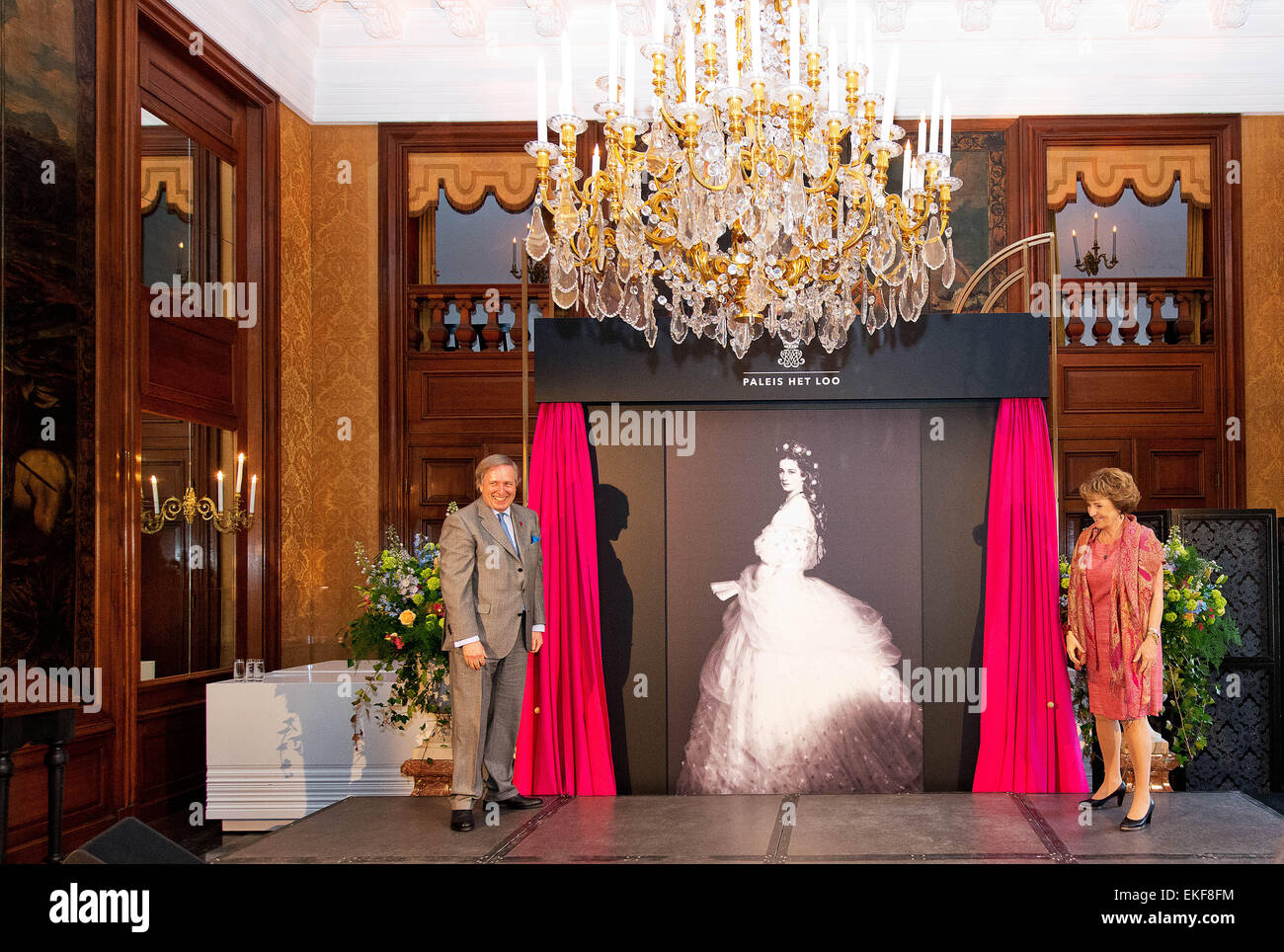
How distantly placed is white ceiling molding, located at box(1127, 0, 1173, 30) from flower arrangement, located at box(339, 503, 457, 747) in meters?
5.91

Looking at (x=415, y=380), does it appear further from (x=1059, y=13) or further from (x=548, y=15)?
(x=1059, y=13)

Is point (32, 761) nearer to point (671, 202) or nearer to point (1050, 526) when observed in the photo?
point (671, 202)

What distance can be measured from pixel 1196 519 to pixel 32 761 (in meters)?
6.18

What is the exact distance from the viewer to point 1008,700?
5.11m

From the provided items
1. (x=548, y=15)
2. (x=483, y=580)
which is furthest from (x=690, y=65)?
(x=548, y=15)

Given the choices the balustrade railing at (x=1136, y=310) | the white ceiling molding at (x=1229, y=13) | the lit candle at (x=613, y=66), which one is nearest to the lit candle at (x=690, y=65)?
the lit candle at (x=613, y=66)

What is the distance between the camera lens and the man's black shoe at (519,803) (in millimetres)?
4789

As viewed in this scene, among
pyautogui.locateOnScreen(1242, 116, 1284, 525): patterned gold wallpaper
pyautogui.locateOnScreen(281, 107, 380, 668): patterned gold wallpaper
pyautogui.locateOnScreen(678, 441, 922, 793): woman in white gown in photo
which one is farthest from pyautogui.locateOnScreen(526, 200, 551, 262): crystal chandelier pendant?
pyautogui.locateOnScreen(1242, 116, 1284, 525): patterned gold wallpaper

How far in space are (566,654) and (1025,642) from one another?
7.36ft

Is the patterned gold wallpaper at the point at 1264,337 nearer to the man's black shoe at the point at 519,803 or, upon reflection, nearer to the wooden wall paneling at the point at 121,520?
the man's black shoe at the point at 519,803

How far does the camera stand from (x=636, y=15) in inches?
289

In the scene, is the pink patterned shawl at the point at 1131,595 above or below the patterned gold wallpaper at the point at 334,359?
below

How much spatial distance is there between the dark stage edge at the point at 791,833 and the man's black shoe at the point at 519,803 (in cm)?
5

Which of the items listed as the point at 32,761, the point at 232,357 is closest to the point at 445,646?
the point at 32,761
